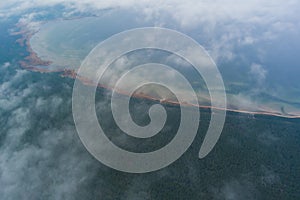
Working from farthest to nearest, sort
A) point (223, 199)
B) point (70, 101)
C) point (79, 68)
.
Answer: point (79, 68) → point (70, 101) → point (223, 199)

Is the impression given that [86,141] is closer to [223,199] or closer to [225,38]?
[223,199]

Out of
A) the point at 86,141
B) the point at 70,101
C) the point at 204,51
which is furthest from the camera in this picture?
the point at 204,51

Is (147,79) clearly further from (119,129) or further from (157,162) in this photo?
(157,162)

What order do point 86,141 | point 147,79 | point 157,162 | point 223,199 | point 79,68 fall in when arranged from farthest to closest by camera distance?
1. point 79,68
2. point 147,79
3. point 86,141
4. point 157,162
5. point 223,199

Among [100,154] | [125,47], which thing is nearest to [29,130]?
[100,154]

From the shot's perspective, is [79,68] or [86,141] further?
[79,68]

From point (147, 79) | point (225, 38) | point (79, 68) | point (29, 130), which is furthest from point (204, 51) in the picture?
point (29, 130)

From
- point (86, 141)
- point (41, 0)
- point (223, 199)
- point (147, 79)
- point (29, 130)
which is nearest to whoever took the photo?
point (223, 199)

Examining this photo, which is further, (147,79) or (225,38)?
(225,38)
